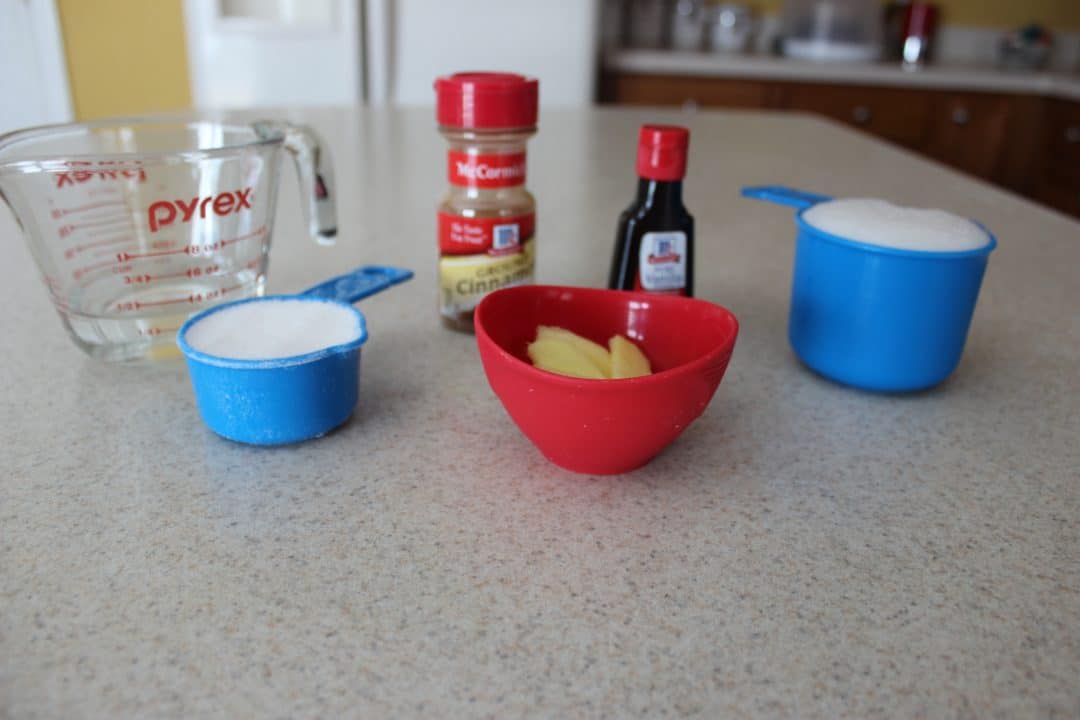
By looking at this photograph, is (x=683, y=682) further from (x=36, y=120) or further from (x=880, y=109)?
(x=36, y=120)

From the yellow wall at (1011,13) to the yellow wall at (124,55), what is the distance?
7.19 ft

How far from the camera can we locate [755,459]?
18.6 inches

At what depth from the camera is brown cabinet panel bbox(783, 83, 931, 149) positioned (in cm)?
271

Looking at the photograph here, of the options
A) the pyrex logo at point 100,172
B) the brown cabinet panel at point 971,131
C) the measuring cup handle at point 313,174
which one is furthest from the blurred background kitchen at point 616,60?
the pyrex logo at point 100,172

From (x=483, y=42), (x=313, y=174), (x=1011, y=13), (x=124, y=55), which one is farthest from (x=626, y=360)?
(x=1011, y=13)

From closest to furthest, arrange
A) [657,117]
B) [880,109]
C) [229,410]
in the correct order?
[229,410] → [657,117] → [880,109]

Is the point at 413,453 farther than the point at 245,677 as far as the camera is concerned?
Yes

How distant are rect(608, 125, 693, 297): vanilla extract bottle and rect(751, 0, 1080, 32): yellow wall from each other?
9.61 ft

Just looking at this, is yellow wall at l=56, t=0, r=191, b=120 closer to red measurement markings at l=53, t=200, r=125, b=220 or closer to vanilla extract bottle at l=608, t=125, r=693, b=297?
red measurement markings at l=53, t=200, r=125, b=220

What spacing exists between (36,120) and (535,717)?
3.24 meters

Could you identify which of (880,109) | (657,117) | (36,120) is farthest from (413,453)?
(36,120)

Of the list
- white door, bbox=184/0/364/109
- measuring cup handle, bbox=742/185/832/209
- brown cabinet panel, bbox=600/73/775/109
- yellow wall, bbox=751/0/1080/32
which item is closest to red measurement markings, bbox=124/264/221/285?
measuring cup handle, bbox=742/185/832/209

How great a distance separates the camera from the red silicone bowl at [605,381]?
40 centimetres

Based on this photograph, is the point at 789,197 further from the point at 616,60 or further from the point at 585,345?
the point at 616,60
